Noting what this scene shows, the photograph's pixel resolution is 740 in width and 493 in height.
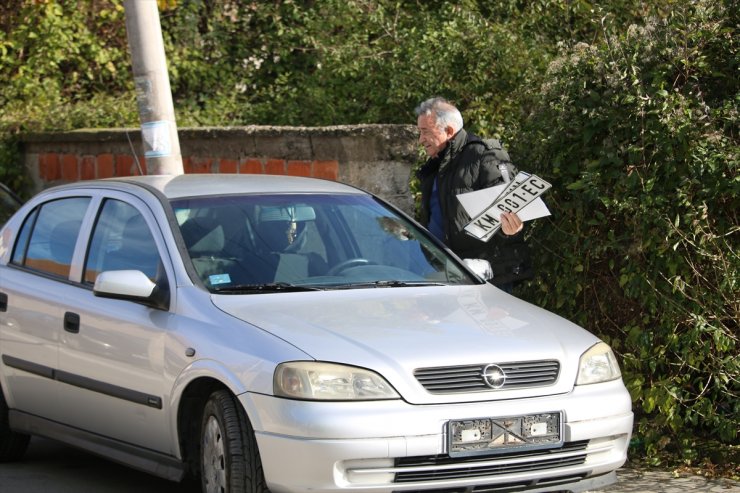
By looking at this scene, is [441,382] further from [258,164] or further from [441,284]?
[258,164]

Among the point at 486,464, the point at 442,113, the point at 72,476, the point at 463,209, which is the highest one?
the point at 442,113

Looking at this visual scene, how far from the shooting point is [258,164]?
10.4 m

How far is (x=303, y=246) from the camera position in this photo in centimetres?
641

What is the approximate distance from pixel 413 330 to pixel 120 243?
5.88ft

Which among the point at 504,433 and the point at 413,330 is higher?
the point at 413,330

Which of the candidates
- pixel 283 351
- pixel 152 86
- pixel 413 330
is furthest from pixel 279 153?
pixel 283 351

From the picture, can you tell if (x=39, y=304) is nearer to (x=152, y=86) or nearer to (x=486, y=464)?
(x=486, y=464)

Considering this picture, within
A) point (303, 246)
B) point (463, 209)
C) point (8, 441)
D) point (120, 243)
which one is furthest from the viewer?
point (463, 209)

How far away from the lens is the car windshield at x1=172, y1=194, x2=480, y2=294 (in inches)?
242

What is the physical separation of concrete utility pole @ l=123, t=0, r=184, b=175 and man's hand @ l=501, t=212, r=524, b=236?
3081mm

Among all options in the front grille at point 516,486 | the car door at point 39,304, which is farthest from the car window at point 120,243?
the front grille at point 516,486

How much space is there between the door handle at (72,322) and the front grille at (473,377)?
6.66 ft

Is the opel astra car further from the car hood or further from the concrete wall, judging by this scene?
the concrete wall

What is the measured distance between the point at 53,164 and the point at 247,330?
8.62 metres
